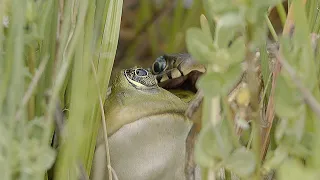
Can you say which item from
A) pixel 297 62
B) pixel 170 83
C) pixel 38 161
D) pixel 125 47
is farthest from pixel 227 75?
pixel 125 47

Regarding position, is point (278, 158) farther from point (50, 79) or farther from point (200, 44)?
point (50, 79)

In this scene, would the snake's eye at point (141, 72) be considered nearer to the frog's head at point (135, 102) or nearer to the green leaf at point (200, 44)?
the frog's head at point (135, 102)

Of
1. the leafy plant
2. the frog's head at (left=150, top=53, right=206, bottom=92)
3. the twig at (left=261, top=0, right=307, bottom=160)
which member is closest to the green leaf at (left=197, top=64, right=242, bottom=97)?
the leafy plant

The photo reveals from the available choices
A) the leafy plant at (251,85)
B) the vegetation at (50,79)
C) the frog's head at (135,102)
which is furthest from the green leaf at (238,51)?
the frog's head at (135,102)

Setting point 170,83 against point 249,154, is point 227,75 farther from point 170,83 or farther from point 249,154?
point 170,83

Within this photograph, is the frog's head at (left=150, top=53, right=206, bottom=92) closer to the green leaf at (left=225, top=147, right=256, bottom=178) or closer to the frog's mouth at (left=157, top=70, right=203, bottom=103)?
the frog's mouth at (left=157, top=70, right=203, bottom=103)

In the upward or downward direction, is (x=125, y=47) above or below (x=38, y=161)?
below

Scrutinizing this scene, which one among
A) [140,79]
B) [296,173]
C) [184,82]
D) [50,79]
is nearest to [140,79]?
[140,79]
